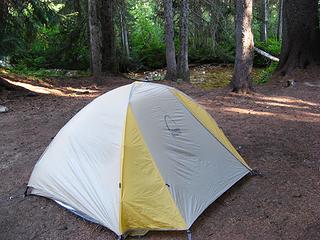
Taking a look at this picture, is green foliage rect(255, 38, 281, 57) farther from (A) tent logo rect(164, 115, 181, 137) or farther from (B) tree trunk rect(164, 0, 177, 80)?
(A) tent logo rect(164, 115, 181, 137)

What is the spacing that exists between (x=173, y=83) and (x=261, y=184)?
8.34 m

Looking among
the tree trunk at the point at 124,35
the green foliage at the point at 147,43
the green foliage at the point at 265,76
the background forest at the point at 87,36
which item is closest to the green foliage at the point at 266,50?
the background forest at the point at 87,36

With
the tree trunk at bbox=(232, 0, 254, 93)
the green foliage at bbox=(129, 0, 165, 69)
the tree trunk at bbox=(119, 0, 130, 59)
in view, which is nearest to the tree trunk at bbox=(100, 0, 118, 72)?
the tree trunk at bbox=(119, 0, 130, 59)

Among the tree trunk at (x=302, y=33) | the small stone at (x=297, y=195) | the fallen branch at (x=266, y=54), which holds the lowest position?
the small stone at (x=297, y=195)

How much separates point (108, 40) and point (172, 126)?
11.0 meters

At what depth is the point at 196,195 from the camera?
4895 millimetres

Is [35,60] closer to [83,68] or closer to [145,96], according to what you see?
[83,68]

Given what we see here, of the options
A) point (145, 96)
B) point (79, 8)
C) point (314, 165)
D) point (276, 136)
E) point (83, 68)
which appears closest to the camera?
point (145, 96)

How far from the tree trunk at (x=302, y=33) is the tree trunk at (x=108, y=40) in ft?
20.6

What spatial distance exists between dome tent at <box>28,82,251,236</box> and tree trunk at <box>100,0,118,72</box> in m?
10.2

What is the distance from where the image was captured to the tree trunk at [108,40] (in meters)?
15.5

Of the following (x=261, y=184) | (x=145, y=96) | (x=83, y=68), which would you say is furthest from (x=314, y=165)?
(x=83, y=68)

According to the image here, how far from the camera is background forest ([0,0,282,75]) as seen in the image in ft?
40.4

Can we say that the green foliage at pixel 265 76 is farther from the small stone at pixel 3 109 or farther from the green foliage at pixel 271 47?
the small stone at pixel 3 109
